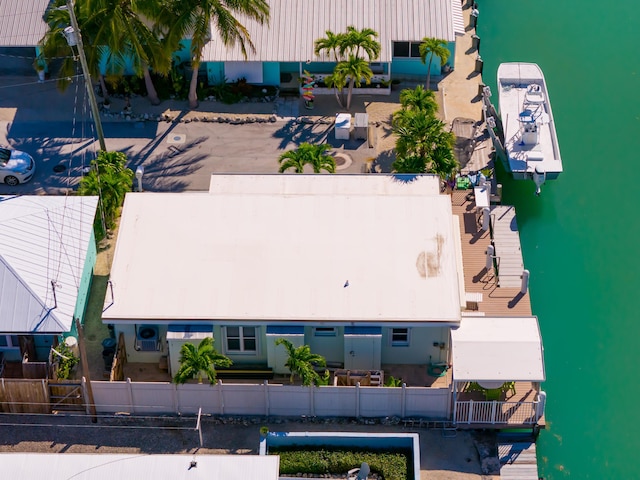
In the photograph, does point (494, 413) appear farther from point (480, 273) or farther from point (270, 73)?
point (270, 73)

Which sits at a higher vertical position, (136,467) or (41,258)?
(41,258)

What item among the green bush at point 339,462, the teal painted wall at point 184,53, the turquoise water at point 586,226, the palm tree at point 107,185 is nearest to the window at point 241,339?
the green bush at point 339,462

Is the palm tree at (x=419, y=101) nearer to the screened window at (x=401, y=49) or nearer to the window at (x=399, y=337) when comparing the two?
the screened window at (x=401, y=49)

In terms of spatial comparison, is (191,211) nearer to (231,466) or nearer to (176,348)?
(176,348)

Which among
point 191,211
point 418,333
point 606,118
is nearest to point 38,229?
point 191,211

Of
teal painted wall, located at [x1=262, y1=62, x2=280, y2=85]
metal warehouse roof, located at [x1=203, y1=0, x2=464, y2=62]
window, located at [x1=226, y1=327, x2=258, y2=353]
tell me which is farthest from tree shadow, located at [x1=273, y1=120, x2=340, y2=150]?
window, located at [x1=226, y1=327, x2=258, y2=353]

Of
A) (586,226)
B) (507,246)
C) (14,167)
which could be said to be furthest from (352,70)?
(14,167)
